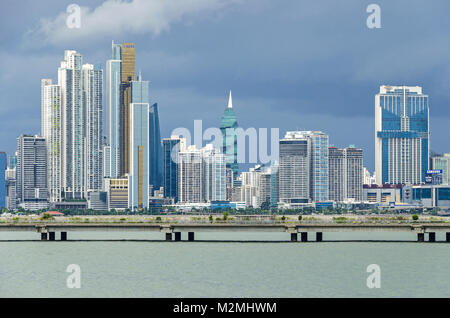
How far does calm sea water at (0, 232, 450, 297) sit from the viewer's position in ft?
213

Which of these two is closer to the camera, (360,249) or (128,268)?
(128,268)

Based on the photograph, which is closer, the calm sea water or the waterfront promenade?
the calm sea water

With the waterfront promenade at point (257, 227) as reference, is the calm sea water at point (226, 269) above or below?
below

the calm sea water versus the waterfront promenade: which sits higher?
the waterfront promenade

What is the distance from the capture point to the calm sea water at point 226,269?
213ft

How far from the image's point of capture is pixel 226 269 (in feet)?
262

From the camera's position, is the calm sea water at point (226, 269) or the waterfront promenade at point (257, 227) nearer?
the calm sea water at point (226, 269)

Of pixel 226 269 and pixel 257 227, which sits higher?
pixel 257 227

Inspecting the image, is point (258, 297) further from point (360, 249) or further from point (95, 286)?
point (360, 249)

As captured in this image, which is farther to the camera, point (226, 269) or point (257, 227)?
point (257, 227)

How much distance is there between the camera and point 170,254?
318 feet
